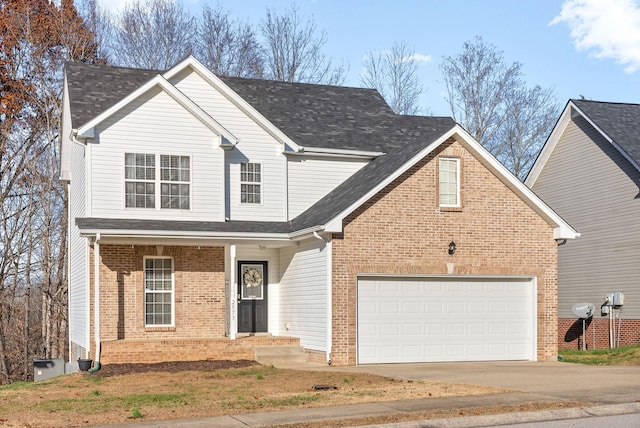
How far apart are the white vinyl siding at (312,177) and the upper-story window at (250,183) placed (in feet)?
3.19

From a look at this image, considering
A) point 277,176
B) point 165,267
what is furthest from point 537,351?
point 165,267

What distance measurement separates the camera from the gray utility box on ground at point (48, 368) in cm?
2483

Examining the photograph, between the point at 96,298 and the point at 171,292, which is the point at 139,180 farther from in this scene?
the point at 96,298

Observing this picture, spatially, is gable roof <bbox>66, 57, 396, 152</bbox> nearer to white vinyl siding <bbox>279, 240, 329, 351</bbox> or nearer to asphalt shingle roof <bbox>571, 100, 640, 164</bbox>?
white vinyl siding <bbox>279, 240, 329, 351</bbox>

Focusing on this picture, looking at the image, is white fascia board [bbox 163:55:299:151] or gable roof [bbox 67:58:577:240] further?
white fascia board [bbox 163:55:299:151]

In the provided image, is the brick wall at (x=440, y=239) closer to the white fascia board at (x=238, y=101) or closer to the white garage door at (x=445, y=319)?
the white garage door at (x=445, y=319)

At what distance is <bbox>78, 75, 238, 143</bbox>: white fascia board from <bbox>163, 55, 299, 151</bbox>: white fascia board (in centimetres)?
109

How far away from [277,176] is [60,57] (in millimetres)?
17951

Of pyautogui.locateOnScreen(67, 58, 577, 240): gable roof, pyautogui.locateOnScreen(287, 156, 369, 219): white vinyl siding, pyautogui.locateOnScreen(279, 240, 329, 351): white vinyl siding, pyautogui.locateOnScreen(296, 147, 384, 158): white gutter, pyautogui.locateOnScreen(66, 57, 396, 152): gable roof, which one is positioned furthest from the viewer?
pyautogui.locateOnScreen(287, 156, 369, 219): white vinyl siding

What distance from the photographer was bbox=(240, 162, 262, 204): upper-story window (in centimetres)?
2542

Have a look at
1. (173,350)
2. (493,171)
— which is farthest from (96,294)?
(493,171)

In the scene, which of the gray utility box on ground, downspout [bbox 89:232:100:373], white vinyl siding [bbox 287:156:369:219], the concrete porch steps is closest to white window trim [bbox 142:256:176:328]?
→ downspout [bbox 89:232:100:373]

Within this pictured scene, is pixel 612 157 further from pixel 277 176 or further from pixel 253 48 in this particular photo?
pixel 253 48

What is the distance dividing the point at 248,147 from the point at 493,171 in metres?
7.11
